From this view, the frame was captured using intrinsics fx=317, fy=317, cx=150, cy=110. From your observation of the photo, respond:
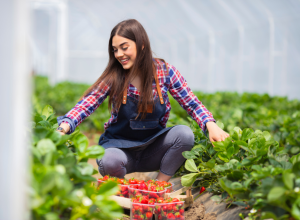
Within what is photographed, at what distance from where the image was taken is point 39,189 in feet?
3.65

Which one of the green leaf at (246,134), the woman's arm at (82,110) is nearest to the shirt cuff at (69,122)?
the woman's arm at (82,110)

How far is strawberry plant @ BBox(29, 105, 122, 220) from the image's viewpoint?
111 cm

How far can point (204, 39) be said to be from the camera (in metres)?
11.4

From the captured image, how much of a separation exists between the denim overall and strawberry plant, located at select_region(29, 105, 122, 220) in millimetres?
790

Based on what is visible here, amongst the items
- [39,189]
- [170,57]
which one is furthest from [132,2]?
[39,189]

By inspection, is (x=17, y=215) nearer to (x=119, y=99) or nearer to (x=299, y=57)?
(x=119, y=99)

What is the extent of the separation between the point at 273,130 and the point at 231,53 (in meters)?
6.61

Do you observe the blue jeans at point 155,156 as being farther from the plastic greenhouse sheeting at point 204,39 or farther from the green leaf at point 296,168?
the plastic greenhouse sheeting at point 204,39

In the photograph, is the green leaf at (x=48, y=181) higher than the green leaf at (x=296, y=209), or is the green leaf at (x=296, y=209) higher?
the green leaf at (x=48, y=181)

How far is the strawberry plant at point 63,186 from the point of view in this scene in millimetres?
1108

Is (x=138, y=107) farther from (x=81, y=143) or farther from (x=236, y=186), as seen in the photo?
(x=236, y=186)

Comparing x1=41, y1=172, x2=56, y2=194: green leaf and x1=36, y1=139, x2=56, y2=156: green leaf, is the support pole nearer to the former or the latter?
x1=41, y1=172, x2=56, y2=194: green leaf

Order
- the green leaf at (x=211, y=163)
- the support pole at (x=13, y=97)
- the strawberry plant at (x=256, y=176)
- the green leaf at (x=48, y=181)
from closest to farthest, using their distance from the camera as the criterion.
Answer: the support pole at (x=13, y=97)
the green leaf at (x=48, y=181)
the strawberry plant at (x=256, y=176)
the green leaf at (x=211, y=163)

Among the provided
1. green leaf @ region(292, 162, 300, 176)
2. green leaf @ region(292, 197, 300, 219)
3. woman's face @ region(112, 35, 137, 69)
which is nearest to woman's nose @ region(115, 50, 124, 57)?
woman's face @ region(112, 35, 137, 69)
